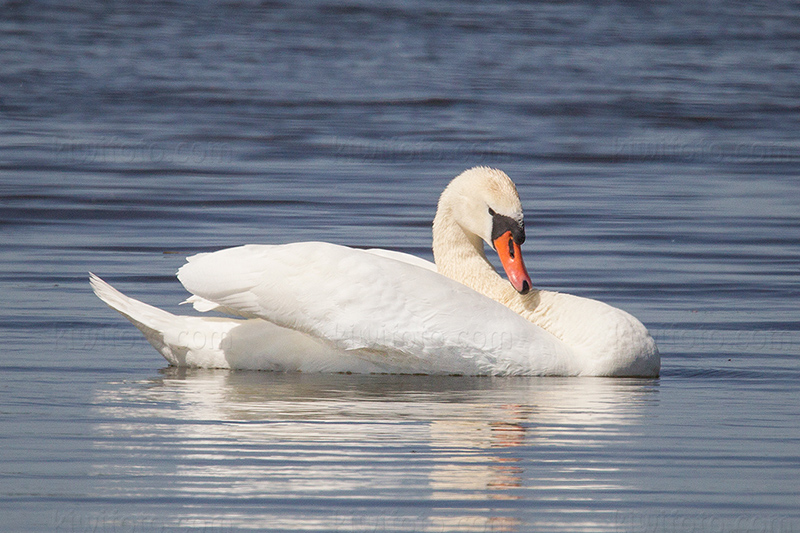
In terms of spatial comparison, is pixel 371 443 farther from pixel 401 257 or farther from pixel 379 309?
pixel 401 257

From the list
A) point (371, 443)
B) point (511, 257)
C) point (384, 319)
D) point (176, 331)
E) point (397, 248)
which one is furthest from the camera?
point (397, 248)

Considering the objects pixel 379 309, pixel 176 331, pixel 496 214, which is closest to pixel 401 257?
pixel 496 214

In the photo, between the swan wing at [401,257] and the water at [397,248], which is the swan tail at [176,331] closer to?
the water at [397,248]

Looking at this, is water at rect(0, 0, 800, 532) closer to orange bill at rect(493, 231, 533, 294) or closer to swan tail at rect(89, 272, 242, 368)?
swan tail at rect(89, 272, 242, 368)

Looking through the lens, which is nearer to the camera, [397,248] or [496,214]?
[496,214]

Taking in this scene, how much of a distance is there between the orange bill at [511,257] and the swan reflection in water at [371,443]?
72 cm

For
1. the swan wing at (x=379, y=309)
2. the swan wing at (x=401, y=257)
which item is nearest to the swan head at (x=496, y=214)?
the swan wing at (x=401, y=257)

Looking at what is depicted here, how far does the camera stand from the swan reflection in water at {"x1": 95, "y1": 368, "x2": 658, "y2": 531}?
5051 millimetres

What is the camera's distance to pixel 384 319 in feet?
24.5

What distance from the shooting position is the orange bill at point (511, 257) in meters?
8.15

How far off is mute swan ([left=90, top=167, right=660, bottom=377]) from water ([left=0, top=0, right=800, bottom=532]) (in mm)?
144

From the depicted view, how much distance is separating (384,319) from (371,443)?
163cm

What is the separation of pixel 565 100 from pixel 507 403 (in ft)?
55.6

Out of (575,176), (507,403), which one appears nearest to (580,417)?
(507,403)
